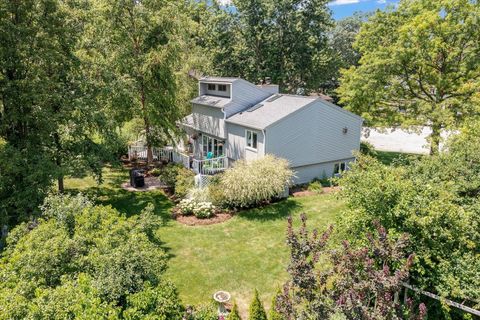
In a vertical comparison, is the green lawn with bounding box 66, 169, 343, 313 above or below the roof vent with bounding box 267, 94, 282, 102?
below

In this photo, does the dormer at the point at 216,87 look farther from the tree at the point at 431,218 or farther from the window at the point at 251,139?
the tree at the point at 431,218

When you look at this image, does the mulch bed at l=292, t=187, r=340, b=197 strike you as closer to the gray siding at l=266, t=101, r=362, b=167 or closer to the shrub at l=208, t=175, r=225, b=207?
the gray siding at l=266, t=101, r=362, b=167

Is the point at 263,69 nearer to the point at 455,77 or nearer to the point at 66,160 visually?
the point at 455,77

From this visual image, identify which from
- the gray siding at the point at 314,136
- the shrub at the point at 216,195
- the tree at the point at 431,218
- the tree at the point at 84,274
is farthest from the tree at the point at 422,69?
the tree at the point at 84,274

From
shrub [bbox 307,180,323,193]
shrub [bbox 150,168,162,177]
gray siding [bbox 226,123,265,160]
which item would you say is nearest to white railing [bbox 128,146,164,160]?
shrub [bbox 150,168,162,177]

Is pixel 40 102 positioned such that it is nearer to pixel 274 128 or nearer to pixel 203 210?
pixel 203 210

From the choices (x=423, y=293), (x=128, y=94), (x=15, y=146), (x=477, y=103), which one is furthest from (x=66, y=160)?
(x=477, y=103)
